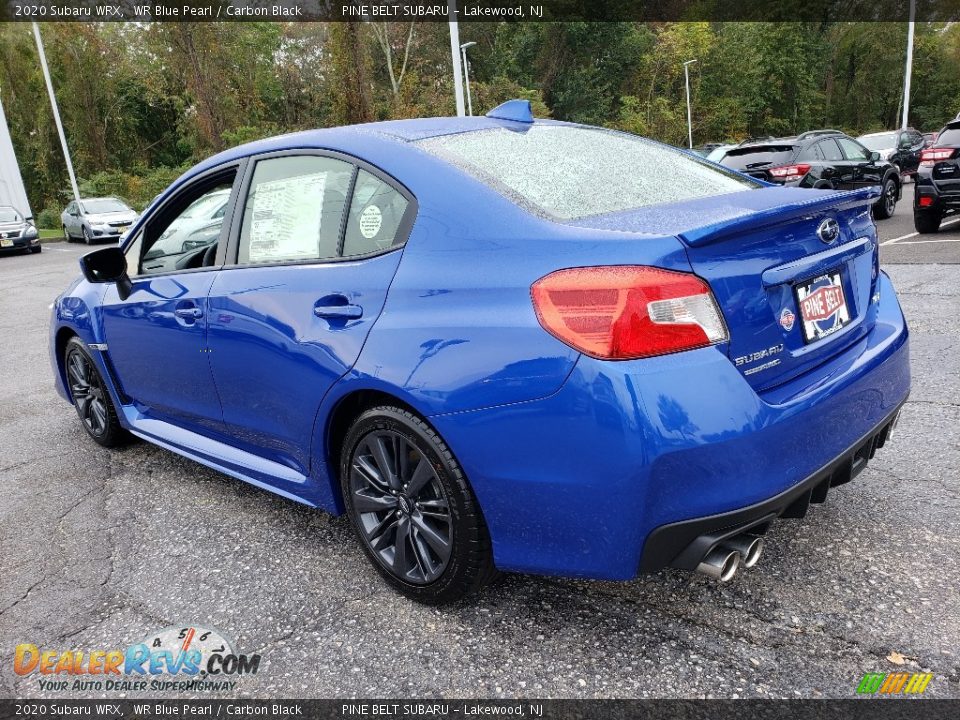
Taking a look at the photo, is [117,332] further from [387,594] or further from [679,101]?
[679,101]

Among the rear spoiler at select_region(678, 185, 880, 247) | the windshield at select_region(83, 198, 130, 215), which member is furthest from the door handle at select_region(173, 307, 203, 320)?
the windshield at select_region(83, 198, 130, 215)

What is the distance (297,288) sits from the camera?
2633 mm

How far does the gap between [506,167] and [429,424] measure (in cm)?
89

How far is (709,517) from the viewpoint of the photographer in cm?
193

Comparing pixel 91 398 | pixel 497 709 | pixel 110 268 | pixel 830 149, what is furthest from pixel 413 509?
pixel 830 149

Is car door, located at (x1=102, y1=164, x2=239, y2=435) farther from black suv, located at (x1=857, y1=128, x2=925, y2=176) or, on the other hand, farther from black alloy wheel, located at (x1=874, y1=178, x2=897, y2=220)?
black suv, located at (x1=857, y1=128, x2=925, y2=176)

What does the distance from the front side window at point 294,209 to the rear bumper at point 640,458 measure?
93cm

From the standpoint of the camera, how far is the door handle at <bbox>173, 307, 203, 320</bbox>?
121 inches

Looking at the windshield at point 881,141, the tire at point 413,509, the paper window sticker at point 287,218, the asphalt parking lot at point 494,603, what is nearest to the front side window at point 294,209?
the paper window sticker at point 287,218

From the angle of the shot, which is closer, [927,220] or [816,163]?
[927,220]

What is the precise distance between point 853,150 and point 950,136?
357 centimetres

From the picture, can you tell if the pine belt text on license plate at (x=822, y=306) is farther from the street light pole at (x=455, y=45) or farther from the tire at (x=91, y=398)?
the street light pole at (x=455, y=45)

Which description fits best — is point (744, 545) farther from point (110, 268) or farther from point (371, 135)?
point (110, 268)

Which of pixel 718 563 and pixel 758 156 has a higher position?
pixel 718 563
